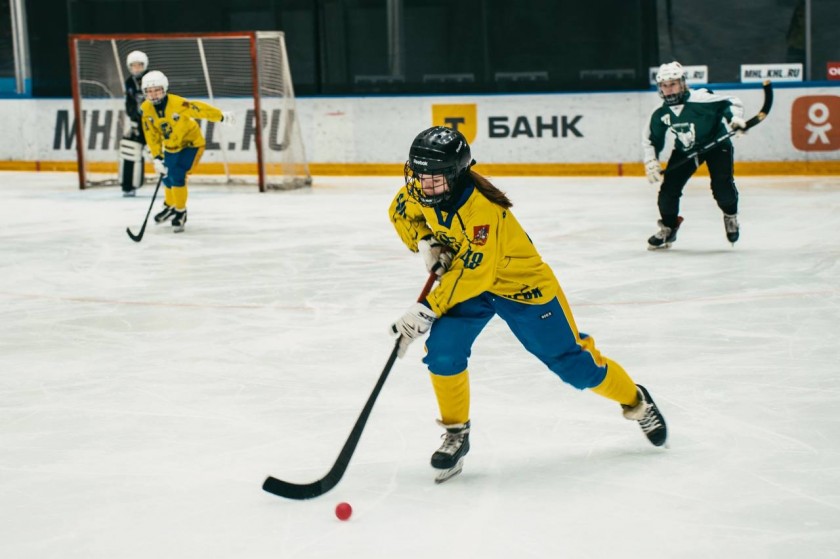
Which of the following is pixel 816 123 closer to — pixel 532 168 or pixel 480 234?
pixel 532 168

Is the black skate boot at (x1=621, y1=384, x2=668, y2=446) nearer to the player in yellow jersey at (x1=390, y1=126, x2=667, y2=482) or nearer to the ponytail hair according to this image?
the player in yellow jersey at (x1=390, y1=126, x2=667, y2=482)

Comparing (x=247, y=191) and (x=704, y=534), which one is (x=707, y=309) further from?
(x=247, y=191)

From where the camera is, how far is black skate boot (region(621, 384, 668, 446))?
3361 millimetres

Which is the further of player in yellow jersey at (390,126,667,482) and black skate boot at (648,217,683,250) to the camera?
black skate boot at (648,217,683,250)

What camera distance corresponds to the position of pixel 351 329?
5.23 meters

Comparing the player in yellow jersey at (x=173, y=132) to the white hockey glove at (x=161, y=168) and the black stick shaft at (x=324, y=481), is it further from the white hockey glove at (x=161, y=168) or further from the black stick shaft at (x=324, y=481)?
the black stick shaft at (x=324, y=481)

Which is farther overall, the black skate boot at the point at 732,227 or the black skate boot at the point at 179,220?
the black skate boot at the point at 179,220

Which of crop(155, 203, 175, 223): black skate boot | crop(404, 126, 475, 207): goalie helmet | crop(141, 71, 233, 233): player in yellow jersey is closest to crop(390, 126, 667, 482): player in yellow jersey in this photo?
crop(404, 126, 475, 207): goalie helmet

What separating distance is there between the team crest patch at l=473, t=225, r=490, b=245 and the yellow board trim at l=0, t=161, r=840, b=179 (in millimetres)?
8542

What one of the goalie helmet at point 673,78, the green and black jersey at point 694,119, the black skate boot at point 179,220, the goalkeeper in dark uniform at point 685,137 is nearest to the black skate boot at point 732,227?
the goalkeeper in dark uniform at point 685,137

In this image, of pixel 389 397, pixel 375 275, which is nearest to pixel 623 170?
pixel 375 275

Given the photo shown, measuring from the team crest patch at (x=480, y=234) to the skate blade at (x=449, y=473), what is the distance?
65 centimetres

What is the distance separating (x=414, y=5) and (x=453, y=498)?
35.7 ft

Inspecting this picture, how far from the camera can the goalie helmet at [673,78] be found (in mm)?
6785
